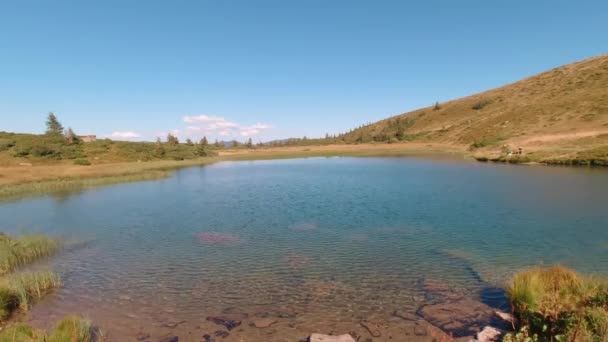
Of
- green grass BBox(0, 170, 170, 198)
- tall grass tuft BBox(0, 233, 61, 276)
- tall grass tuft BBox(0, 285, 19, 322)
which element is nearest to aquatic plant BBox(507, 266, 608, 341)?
tall grass tuft BBox(0, 285, 19, 322)

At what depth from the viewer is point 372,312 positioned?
11320 millimetres

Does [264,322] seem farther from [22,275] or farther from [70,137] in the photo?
[70,137]

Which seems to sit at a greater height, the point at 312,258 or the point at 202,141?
the point at 202,141

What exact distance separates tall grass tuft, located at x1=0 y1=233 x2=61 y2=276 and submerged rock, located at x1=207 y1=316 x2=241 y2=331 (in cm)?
1263

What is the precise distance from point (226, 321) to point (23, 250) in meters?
15.6

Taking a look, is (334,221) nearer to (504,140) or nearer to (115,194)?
(115,194)

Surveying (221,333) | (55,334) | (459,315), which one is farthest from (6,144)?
(459,315)

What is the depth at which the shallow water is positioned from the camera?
11.9 meters

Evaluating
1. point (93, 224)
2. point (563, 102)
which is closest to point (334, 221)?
point (93, 224)

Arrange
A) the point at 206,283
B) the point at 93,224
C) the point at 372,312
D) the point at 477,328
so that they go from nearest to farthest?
the point at 477,328, the point at 372,312, the point at 206,283, the point at 93,224

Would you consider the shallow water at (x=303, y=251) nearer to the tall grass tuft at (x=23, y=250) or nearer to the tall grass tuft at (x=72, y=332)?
the tall grass tuft at (x=72, y=332)

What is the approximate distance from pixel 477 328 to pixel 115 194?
145 feet

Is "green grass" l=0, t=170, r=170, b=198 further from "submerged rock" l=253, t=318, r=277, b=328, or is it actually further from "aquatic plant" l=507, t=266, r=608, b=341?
"aquatic plant" l=507, t=266, r=608, b=341

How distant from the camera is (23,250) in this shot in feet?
60.2
